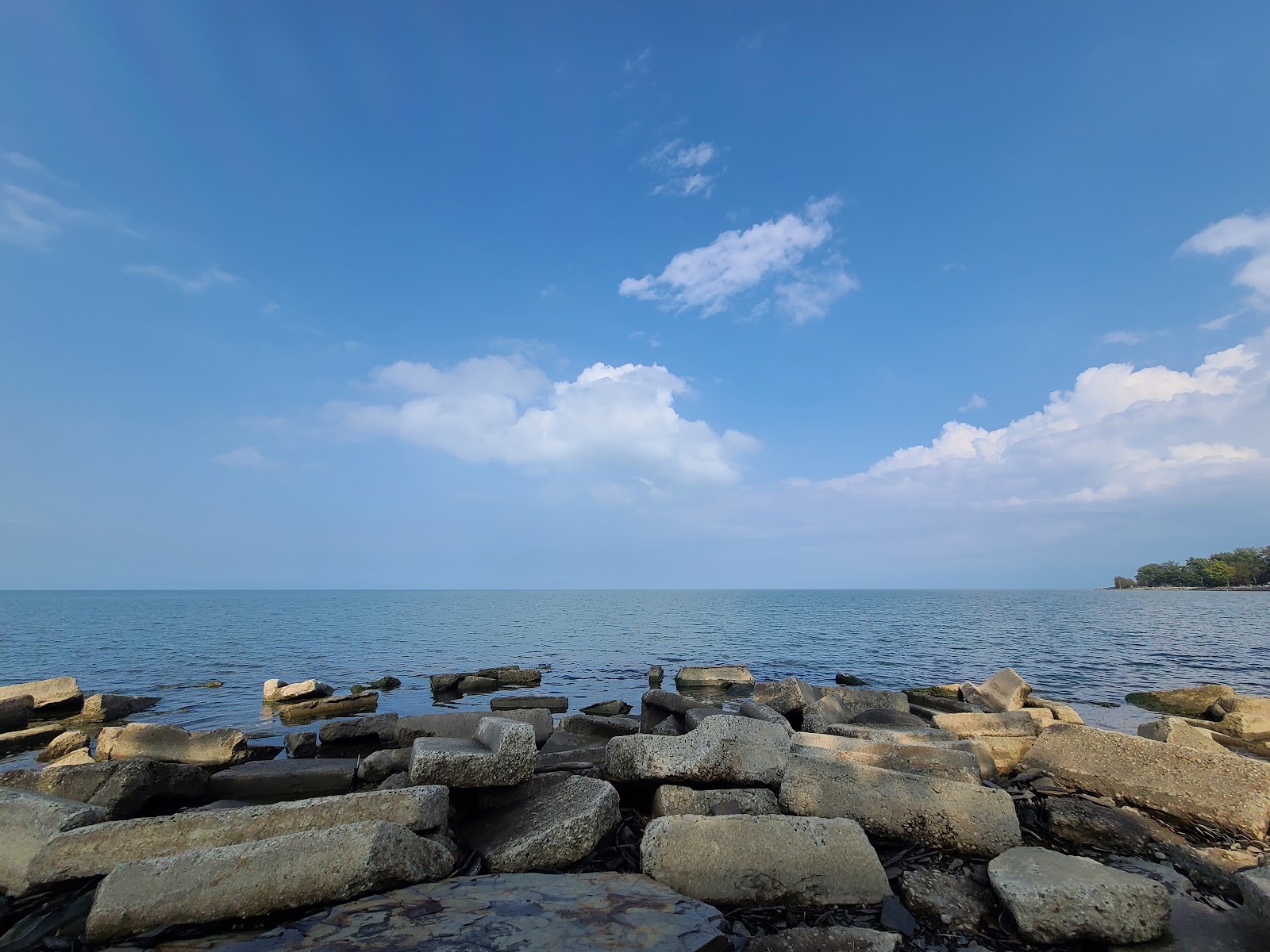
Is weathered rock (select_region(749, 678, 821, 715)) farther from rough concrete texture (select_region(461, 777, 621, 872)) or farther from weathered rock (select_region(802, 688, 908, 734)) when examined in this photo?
rough concrete texture (select_region(461, 777, 621, 872))

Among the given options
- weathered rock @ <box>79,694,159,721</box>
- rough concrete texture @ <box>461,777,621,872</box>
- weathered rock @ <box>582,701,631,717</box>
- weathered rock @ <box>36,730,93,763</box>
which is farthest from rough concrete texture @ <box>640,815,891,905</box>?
weathered rock @ <box>79,694,159,721</box>

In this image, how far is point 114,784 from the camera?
6.64 meters

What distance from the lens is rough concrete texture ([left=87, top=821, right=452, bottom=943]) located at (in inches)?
139

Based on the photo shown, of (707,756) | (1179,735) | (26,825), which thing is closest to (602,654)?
(1179,735)

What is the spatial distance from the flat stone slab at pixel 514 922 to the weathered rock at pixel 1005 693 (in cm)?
1350

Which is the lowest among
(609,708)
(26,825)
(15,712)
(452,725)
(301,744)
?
(609,708)

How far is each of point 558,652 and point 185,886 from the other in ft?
90.6

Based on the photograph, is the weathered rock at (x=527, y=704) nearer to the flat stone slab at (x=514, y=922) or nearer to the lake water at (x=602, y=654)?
the lake water at (x=602, y=654)

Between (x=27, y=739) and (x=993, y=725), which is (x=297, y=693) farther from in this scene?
(x=993, y=725)

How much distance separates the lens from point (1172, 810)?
578cm

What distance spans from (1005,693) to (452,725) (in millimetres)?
12629

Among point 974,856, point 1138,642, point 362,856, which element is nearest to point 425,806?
point 362,856

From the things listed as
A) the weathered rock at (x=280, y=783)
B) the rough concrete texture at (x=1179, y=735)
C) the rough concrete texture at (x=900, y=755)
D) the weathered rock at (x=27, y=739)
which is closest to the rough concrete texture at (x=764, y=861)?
the rough concrete texture at (x=900, y=755)

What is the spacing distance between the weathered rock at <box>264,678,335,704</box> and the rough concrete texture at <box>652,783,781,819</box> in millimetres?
13971
